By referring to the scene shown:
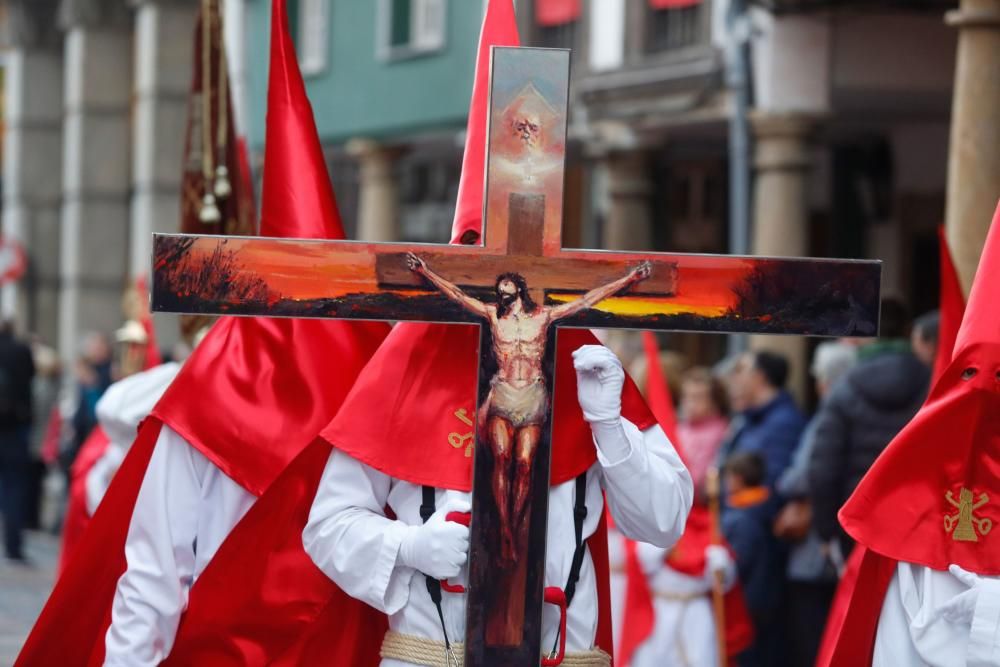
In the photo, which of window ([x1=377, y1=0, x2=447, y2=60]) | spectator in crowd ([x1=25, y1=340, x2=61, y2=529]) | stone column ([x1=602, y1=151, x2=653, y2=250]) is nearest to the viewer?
stone column ([x1=602, y1=151, x2=653, y2=250])

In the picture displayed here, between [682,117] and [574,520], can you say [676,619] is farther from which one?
[682,117]

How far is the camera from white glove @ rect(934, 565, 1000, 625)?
4215 millimetres

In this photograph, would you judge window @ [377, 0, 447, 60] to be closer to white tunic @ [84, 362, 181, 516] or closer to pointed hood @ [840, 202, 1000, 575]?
white tunic @ [84, 362, 181, 516]

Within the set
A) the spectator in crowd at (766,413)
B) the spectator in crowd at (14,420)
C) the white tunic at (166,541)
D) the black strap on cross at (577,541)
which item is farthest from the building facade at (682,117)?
the black strap on cross at (577,541)

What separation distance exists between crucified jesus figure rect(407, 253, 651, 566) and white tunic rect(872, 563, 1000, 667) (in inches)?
36.4

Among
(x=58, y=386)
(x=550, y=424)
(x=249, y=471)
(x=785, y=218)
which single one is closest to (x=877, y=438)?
(x=249, y=471)

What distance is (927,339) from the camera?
25.4 feet

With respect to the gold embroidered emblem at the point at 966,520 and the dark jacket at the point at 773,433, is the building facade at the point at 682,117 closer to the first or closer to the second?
the dark jacket at the point at 773,433

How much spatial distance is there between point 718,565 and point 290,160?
11.3ft

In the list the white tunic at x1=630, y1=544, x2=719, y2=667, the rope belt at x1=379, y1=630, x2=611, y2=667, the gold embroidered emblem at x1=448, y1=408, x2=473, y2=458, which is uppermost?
the gold embroidered emblem at x1=448, y1=408, x2=473, y2=458

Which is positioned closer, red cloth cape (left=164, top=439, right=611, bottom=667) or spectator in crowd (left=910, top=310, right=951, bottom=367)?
red cloth cape (left=164, top=439, right=611, bottom=667)

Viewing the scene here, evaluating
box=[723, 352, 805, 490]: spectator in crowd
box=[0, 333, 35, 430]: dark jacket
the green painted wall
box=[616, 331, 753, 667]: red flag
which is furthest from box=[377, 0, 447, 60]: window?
box=[616, 331, 753, 667]: red flag

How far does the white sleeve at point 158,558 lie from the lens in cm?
487

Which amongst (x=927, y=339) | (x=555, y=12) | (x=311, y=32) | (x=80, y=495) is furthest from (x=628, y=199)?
(x=80, y=495)
